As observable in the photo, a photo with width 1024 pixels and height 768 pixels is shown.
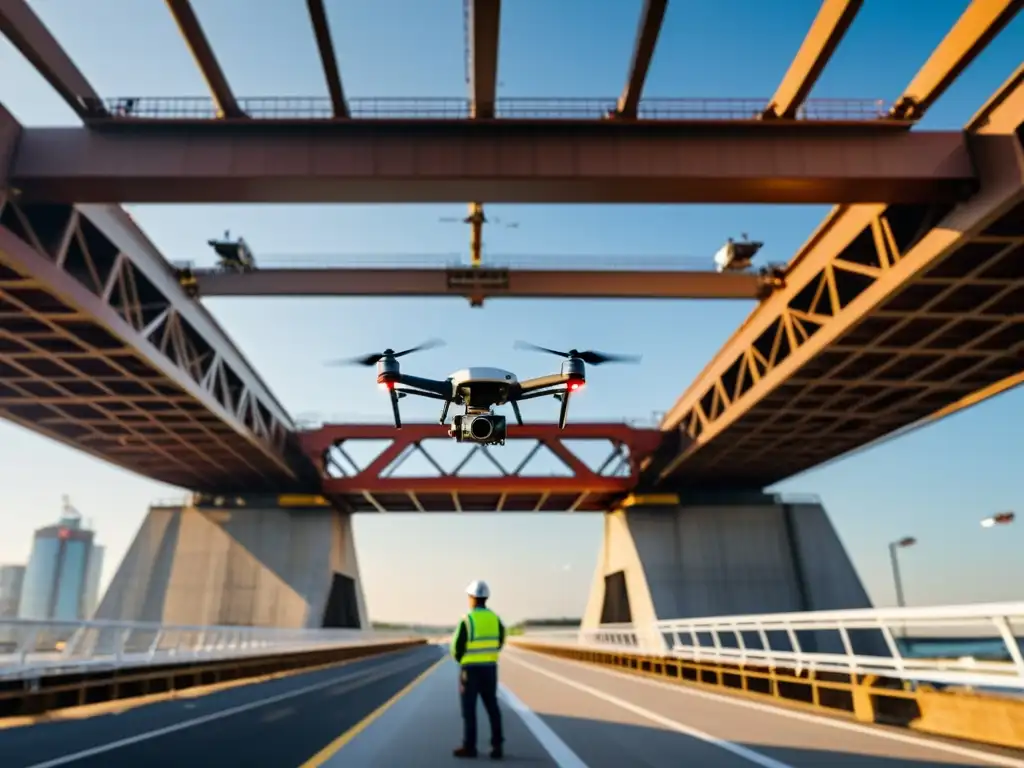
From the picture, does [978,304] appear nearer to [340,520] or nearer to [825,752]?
[825,752]

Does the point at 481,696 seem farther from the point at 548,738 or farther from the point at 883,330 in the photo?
the point at 883,330

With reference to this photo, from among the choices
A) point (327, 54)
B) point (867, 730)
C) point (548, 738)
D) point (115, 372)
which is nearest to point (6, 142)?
point (327, 54)

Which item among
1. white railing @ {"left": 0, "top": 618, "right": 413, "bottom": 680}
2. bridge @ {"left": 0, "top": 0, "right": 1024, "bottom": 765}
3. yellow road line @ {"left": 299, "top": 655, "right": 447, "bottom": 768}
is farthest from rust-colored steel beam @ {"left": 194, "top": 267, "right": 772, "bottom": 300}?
yellow road line @ {"left": 299, "top": 655, "right": 447, "bottom": 768}

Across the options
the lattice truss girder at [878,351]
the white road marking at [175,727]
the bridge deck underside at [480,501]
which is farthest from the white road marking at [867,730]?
the bridge deck underside at [480,501]

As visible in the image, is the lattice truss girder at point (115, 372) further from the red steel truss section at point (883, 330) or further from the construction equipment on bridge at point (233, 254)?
the red steel truss section at point (883, 330)

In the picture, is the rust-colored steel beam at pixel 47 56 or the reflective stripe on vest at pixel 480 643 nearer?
the reflective stripe on vest at pixel 480 643

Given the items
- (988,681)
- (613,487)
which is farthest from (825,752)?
(613,487)
